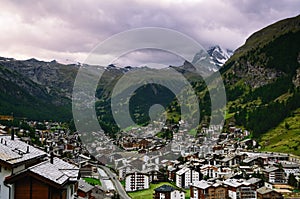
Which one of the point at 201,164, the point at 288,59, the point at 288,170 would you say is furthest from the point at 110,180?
the point at 288,59

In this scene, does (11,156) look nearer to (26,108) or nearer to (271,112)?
(271,112)

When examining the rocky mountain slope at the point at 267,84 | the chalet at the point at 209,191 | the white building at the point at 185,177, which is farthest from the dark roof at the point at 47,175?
the rocky mountain slope at the point at 267,84

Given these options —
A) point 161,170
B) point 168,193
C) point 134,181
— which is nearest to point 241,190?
point 168,193

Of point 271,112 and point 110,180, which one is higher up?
point 271,112

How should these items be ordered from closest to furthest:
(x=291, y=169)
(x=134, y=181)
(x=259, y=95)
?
(x=134, y=181), (x=291, y=169), (x=259, y=95)

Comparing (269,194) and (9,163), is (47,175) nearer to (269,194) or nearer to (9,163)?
(9,163)

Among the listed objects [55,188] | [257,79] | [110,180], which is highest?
[257,79]
